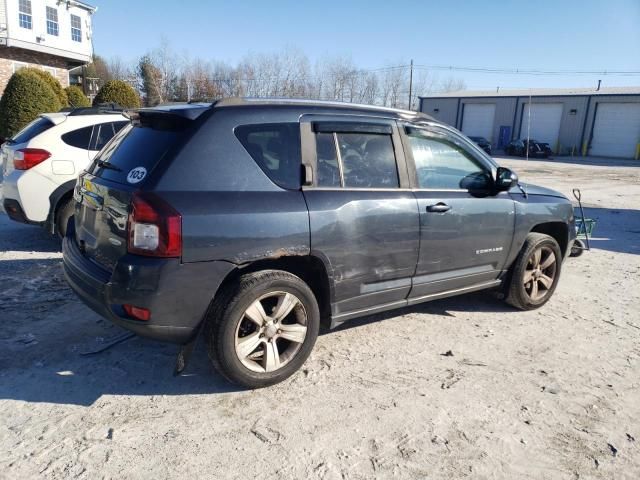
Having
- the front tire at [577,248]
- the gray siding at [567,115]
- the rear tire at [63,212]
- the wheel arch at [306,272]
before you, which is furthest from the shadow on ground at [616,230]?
the gray siding at [567,115]

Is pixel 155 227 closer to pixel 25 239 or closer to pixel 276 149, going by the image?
pixel 276 149

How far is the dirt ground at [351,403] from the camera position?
2.75m

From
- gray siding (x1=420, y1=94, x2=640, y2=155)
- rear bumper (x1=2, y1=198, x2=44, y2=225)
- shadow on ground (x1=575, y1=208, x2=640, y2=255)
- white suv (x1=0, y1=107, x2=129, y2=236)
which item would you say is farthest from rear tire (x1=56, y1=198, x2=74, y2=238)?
gray siding (x1=420, y1=94, x2=640, y2=155)

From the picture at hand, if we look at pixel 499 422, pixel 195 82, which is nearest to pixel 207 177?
pixel 499 422

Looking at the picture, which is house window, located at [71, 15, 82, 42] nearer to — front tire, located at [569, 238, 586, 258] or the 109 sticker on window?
front tire, located at [569, 238, 586, 258]

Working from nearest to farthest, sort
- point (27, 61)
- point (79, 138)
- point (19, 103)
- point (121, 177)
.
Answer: point (121, 177), point (79, 138), point (19, 103), point (27, 61)

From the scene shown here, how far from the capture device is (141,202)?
2975mm

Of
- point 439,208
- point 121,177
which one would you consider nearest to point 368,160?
point 439,208

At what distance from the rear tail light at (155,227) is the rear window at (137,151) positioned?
0.81ft

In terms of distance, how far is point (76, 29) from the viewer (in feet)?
108

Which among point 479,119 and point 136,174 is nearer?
point 136,174

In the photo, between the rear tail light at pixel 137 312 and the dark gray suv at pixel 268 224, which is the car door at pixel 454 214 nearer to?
the dark gray suv at pixel 268 224

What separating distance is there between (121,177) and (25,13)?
104 feet

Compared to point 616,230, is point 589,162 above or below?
above
